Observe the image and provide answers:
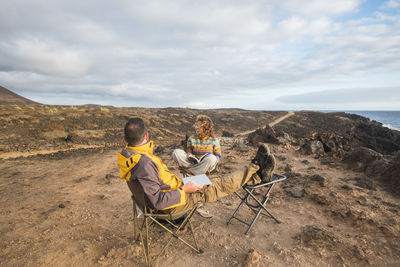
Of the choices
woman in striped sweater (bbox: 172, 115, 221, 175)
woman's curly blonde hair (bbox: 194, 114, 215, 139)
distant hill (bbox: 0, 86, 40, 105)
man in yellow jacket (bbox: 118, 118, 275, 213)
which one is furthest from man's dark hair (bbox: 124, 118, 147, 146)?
distant hill (bbox: 0, 86, 40, 105)

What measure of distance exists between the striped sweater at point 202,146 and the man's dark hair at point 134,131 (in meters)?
1.86

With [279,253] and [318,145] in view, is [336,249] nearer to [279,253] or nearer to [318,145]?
[279,253]

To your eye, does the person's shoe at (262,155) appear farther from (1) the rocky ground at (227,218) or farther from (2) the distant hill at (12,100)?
(2) the distant hill at (12,100)

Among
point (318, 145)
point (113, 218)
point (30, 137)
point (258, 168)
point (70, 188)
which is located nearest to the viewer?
point (258, 168)

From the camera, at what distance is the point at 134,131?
2.46 meters

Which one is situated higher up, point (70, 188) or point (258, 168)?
point (258, 168)

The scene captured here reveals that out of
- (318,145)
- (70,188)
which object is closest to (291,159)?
(318,145)

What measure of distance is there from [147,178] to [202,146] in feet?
6.47

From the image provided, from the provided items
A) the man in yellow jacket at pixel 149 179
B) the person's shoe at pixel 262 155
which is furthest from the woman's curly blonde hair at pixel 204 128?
the man in yellow jacket at pixel 149 179

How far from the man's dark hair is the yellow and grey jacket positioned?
9 centimetres

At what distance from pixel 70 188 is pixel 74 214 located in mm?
2112

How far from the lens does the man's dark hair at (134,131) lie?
245 cm

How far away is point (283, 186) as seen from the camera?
5.42 m

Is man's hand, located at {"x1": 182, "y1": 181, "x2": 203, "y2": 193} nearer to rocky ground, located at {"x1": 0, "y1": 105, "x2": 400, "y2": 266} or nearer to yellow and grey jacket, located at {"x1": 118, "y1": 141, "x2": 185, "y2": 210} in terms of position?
yellow and grey jacket, located at {"x1": 118, "y1": 141, "x2": 185, "y2": 210}
